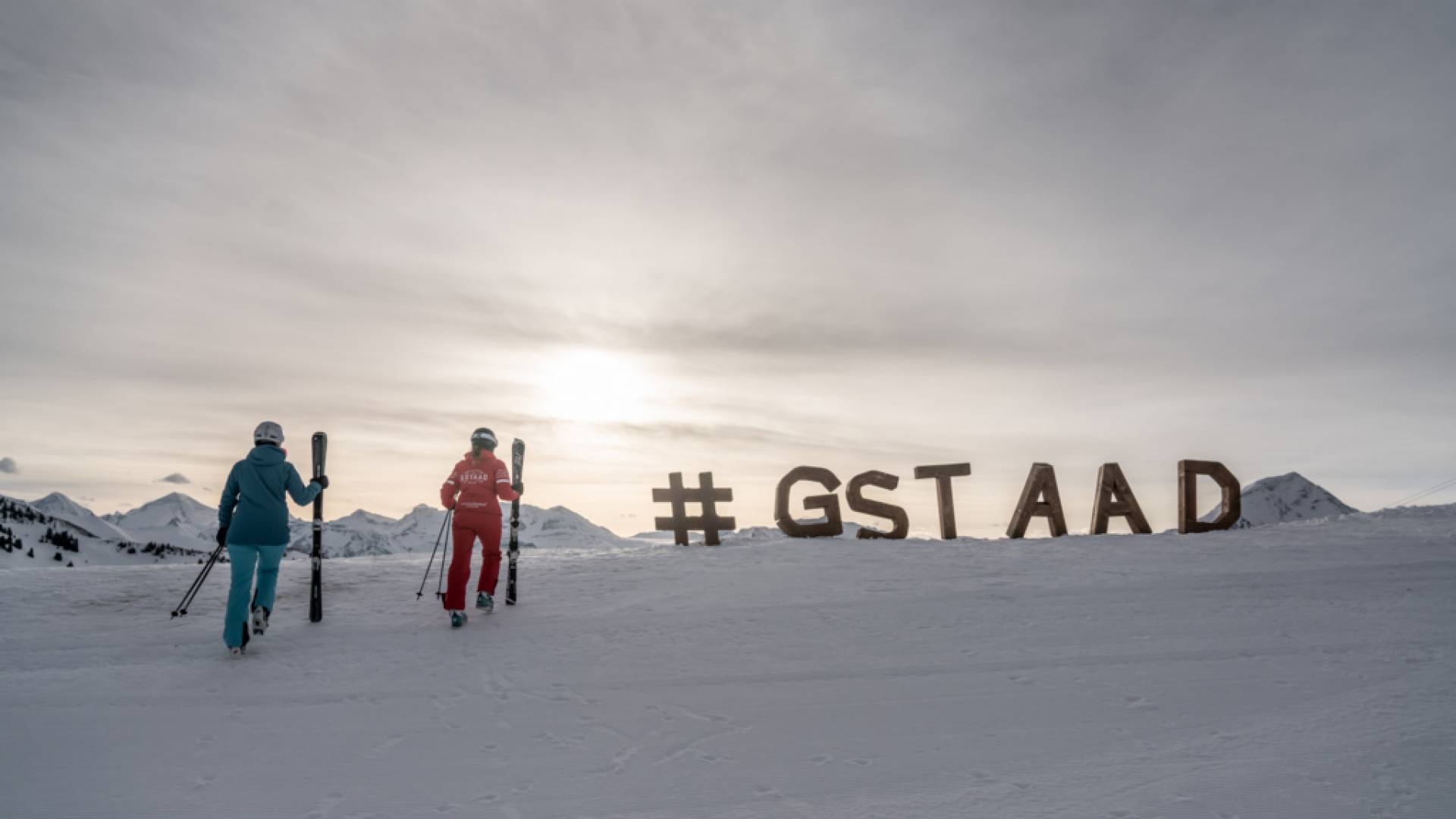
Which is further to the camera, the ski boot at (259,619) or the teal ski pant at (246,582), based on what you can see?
the ski boot at (259,619)

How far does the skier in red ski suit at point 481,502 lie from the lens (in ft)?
36.3

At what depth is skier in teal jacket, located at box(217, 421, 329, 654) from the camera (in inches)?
365

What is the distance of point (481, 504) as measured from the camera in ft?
36.8

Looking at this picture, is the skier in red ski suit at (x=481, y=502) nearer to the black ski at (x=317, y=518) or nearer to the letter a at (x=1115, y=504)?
the black ski at (x=317, y=518)

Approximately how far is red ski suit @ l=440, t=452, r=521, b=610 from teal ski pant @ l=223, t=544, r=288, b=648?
216cm

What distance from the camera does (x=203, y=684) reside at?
8188 millimetres

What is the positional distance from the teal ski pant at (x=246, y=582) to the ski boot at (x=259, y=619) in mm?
46

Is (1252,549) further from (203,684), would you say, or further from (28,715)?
(28,715)

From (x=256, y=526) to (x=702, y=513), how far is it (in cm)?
946

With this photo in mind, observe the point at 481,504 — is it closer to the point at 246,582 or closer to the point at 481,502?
the point at 481,502

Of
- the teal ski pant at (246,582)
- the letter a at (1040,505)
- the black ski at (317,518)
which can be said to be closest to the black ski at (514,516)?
the black ski at (317,518)

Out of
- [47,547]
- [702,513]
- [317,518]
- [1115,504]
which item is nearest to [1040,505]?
[1115,504]

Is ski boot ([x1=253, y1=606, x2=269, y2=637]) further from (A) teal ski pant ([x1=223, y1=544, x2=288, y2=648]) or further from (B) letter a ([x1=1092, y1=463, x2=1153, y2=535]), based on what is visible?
(B) letter a ([x1=1092, y1=463, x2=1153, y2=535])

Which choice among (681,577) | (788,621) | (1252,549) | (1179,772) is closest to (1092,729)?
(1179,772)
